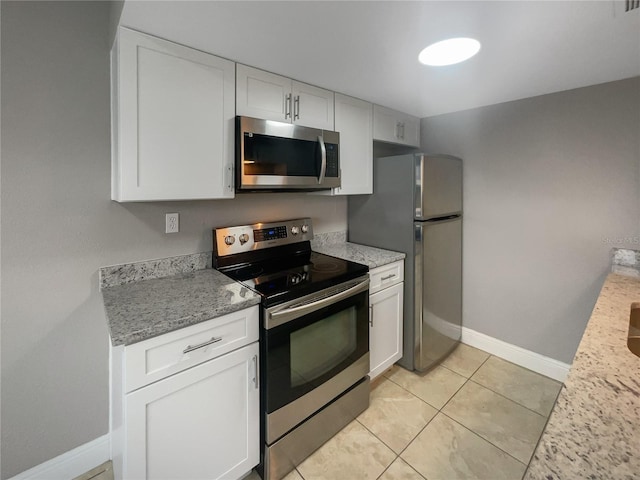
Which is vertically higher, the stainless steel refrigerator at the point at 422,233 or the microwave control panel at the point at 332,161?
the microwave control panel at the point at 332,161

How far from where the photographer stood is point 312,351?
5.16 feet

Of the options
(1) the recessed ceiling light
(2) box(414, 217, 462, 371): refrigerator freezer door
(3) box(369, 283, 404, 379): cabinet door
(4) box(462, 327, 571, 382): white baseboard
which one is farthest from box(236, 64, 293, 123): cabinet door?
(4) box(462, 327, 571, 382): white baseboard

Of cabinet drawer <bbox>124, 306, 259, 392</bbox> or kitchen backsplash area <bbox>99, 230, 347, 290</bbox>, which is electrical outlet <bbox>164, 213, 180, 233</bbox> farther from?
cabinet drawer <bbox>124, 306, 259, 392</bbox>

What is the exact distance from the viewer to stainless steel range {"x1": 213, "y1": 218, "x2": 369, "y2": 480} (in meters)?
1.40

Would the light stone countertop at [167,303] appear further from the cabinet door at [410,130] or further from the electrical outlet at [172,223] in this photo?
the cabinet door at [410,130]

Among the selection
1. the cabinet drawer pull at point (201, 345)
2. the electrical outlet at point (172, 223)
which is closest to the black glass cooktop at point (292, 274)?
the cabinet drawer pull at point (201, 345)

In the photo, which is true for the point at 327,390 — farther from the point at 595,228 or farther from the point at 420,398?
the point at 595,228

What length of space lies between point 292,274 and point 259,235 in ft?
1.36

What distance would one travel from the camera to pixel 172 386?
1.16m

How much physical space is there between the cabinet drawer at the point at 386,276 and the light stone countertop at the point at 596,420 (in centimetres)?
112

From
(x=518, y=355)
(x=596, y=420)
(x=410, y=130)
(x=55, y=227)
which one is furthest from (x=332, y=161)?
(x=518, y=355)

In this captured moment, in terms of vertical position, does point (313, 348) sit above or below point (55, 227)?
below

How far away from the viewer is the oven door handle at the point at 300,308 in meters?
1.37

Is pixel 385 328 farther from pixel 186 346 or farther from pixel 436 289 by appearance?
pixel 186 346
